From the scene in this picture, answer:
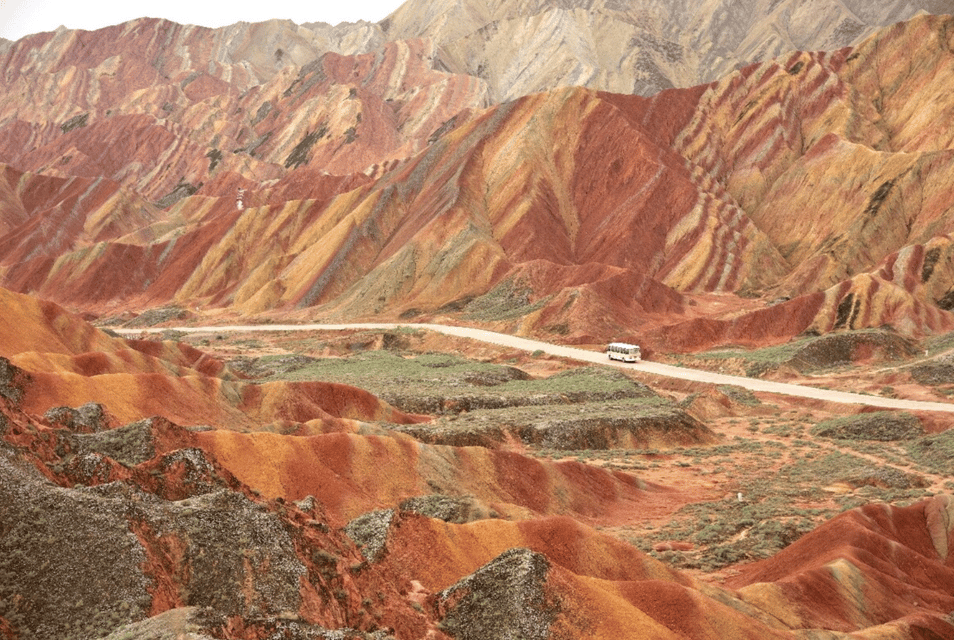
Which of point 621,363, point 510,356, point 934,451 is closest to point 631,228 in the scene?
point 510,356

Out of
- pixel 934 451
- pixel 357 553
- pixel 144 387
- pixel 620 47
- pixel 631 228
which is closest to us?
pixel 357 553

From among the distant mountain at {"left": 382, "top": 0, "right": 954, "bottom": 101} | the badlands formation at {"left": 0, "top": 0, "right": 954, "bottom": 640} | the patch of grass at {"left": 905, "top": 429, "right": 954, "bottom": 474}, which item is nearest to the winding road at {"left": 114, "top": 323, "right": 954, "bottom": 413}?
the badlands formation at {"left": 0, "top": 0, "right": 954, "bottom": 640}

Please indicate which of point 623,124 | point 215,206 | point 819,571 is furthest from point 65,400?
point 215,206

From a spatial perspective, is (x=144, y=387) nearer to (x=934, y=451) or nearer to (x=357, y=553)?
(x=357, y=553)

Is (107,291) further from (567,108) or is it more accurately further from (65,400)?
(65,400)

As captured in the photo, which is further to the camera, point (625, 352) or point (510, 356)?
point (510, 356)

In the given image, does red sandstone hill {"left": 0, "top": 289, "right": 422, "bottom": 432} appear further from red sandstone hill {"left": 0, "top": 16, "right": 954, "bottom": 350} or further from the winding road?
red sandstone hill {"left": 0, "top": 16, "right": 954, "bottom": 350}

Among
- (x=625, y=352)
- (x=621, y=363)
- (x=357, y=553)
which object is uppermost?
(x=357, y=553)
